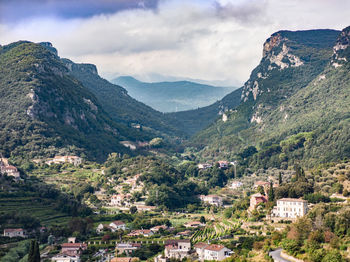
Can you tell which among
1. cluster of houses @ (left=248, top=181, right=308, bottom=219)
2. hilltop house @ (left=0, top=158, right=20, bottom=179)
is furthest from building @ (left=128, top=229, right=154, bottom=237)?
hilltop house @ (left=0, top=158, right=20, bottom=179)

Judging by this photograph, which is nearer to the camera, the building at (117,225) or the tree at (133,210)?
the building at (117,225)

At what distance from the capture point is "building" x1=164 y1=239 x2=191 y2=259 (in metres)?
77.5

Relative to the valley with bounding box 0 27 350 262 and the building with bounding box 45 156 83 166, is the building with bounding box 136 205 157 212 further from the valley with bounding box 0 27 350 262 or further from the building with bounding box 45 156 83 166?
the building with bounding box 45 156 83 166

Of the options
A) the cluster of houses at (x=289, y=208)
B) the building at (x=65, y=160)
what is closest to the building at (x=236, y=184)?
the building at (x=65, y=160)

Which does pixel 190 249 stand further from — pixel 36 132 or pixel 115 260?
pixel 36 132

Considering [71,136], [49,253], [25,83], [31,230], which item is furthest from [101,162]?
[49,253]

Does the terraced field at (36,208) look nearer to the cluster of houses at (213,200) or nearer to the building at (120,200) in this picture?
the building at (120,200)

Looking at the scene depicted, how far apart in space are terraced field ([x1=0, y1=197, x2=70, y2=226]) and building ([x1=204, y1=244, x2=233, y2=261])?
32801mm

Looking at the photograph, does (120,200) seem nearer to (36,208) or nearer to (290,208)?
(36,208)

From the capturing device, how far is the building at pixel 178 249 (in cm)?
7750

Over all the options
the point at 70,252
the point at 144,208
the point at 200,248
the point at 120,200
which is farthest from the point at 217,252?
the point at 120,200

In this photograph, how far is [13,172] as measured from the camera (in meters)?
120

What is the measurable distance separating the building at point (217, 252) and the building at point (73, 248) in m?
17.7

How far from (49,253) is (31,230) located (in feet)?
37.9
